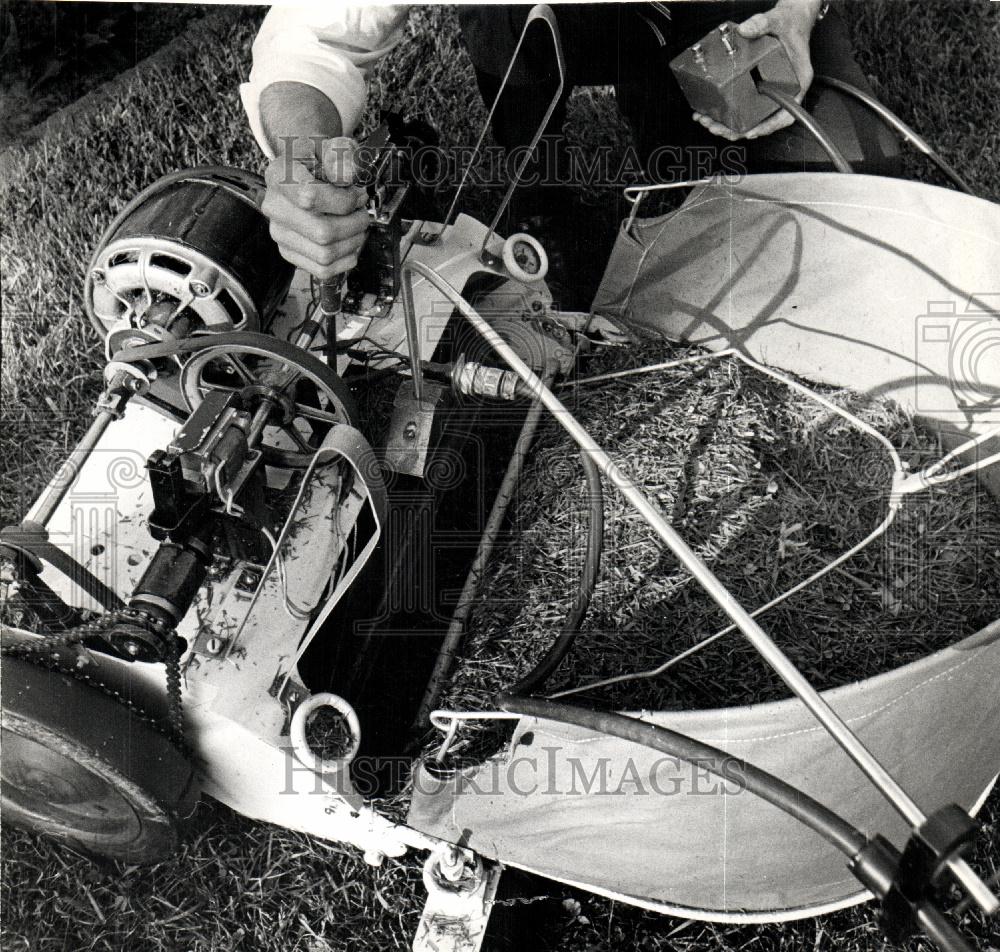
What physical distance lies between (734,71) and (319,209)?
0.93 m

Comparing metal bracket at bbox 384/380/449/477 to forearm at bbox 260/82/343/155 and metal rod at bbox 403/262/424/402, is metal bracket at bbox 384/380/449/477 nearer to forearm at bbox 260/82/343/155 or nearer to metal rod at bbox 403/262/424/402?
metal rod at bbox 403/262/424/402

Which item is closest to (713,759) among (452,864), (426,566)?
(452,864)

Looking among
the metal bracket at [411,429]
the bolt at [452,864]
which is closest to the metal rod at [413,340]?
the metal bracket at [411,429]

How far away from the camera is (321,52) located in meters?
1.61

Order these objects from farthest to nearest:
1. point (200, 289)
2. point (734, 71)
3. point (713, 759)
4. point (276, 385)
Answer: point (734, 71) → point (200, 289) → point (276, 385) → point (713, 759)

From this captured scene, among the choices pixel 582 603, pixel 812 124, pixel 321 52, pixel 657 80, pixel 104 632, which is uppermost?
pixel 657 80

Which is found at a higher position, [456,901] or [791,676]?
[791,676]

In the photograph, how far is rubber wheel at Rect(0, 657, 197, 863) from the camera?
1271mm

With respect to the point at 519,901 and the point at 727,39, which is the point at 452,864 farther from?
the point at 727,39

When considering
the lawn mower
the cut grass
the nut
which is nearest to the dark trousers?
the lawn mower

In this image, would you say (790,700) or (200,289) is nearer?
(790,700)

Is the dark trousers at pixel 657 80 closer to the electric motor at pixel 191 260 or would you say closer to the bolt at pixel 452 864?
the electric motor at pixel 191 260

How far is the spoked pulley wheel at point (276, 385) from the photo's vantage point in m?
1.27

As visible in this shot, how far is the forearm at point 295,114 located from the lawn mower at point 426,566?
4.2 inches
